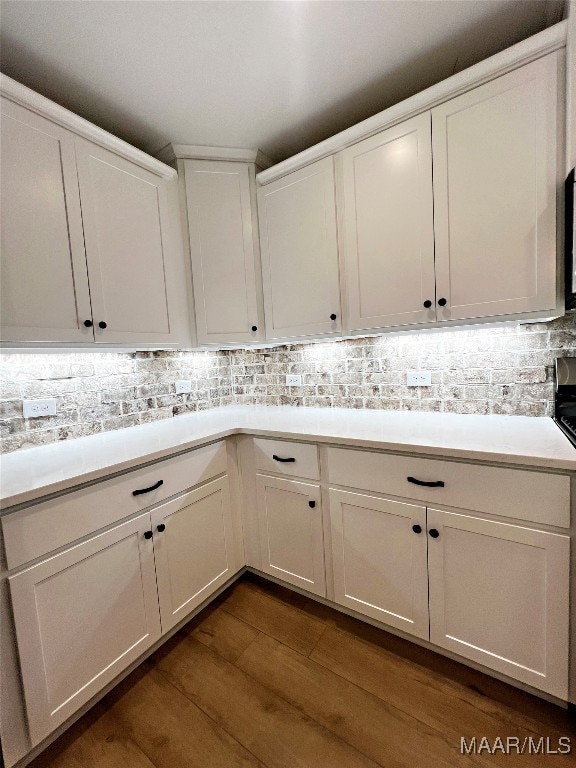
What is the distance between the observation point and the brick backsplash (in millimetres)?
1405

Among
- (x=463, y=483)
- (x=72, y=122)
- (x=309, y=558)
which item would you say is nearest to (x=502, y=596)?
(x=463, y=483)

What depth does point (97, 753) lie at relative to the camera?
40.9 inches

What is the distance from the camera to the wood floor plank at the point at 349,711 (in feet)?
3.28

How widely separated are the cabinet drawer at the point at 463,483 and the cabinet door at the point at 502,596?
61mm

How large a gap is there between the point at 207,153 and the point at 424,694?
2.73m

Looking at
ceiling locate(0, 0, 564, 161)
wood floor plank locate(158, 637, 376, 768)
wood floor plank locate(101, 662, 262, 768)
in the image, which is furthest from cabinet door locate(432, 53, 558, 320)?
wood floor plank locate(101, 662, 262, 768)

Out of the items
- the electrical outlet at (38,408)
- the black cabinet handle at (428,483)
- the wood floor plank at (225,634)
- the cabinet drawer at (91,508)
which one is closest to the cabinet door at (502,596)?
the black cabinet handle at (428,483)

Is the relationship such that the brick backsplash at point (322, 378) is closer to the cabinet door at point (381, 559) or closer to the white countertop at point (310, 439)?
the white countertop at point (310, 439)

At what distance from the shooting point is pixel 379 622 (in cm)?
145

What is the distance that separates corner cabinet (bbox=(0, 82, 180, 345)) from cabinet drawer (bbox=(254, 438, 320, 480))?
0.79 metres

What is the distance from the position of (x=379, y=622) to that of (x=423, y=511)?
0.65 meters

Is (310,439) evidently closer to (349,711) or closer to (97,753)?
(349,711)

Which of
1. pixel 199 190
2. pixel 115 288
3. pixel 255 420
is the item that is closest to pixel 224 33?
pixel 199 190

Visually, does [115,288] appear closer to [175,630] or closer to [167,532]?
[167,532]
